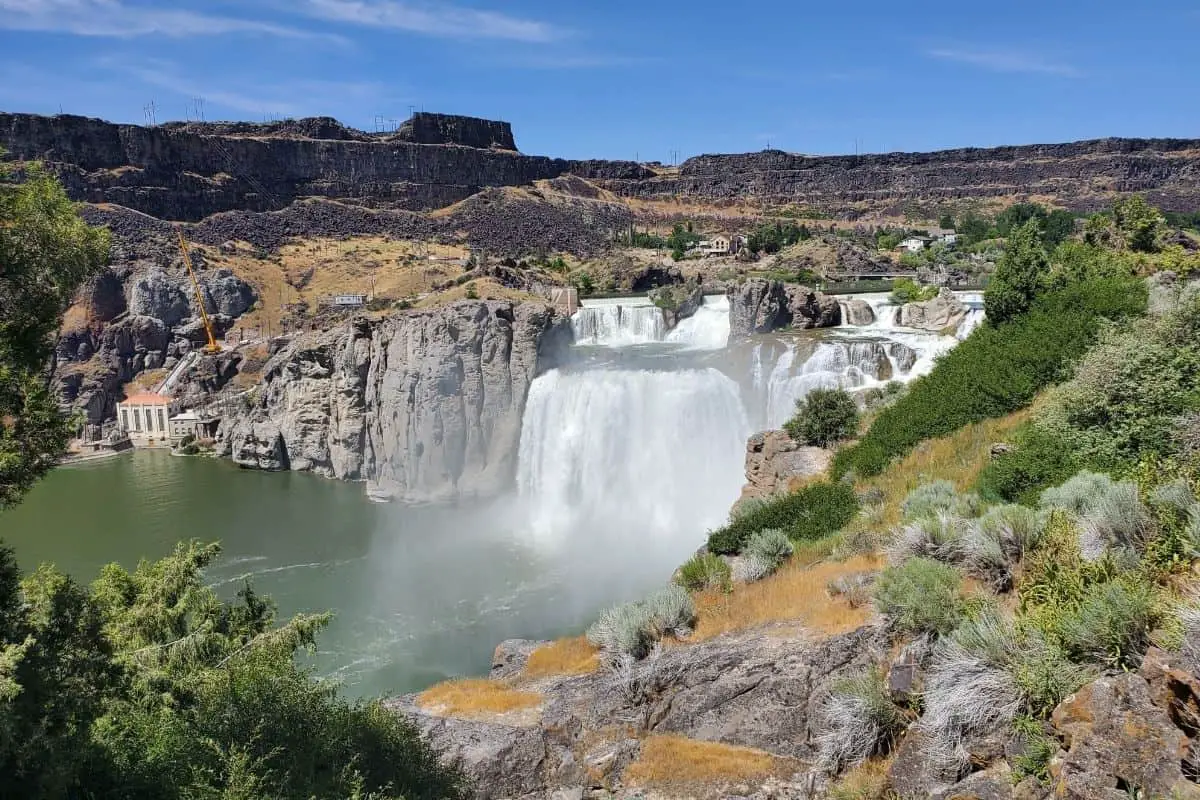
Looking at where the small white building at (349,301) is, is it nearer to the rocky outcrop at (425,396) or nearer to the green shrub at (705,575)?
the rocky outcrop at (425,396)

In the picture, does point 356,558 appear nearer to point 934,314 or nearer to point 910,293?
point 934,314

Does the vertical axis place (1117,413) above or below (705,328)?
below

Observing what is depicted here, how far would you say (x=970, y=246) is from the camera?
2432 inches

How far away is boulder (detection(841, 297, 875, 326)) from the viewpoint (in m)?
34.2

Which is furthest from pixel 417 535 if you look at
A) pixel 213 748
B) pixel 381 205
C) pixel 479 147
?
pixel 479 147

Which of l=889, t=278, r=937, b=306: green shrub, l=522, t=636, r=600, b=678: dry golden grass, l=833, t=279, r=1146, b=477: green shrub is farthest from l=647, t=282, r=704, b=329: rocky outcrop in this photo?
l=522, t=636, r=600, b=678: dry golden grass

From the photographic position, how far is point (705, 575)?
36.1 ft

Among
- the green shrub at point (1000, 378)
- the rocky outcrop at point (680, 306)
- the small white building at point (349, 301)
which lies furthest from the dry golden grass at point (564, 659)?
the small white building at point (349, 301)

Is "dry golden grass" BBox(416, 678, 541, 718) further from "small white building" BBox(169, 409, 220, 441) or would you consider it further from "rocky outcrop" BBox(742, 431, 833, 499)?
"small white building" BBox(169, 409, 220, 441)

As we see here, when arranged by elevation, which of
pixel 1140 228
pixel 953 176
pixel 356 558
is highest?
pixel 953 176

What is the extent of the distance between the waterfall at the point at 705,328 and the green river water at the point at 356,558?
1194 centimetres

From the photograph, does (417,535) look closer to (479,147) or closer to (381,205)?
(381,205)

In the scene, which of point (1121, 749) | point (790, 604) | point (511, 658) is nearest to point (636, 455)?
point (511, 658)

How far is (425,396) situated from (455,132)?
80.4 metres
